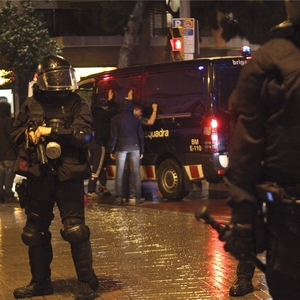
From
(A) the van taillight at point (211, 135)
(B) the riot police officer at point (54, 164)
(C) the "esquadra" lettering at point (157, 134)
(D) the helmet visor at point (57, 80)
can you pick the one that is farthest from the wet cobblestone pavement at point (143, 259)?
(C) the "esquadra" lettering at point (157, 134)

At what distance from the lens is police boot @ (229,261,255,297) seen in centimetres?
673

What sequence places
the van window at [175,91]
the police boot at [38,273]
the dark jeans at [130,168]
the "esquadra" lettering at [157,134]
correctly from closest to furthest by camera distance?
the police boot at [38,273] → the van window at [175,91] → the dark jeans at [130,168] → the "esquadra" lettering at [157,134]

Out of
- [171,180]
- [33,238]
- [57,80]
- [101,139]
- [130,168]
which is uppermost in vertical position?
[57,80]

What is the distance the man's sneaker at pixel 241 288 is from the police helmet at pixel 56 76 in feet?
6.80

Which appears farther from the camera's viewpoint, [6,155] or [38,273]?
[6,155]

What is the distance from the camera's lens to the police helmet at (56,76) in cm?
668

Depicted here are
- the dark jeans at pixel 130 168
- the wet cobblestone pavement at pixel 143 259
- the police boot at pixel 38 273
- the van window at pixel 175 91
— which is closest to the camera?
the police boot at pixel 38 273

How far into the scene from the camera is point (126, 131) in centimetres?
1400

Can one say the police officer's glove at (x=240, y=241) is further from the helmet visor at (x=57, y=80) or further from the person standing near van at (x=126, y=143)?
the person standing near van at (x=126, y=143)

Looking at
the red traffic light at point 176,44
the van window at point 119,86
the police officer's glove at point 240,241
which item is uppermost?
the red traffic light at point 176,44

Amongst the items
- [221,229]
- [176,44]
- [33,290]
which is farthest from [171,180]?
[221,229]

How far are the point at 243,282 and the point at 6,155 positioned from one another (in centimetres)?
888

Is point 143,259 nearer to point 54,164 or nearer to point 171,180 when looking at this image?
point 54,164

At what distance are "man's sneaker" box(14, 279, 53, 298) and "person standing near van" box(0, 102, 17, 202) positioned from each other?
7.93 metres
